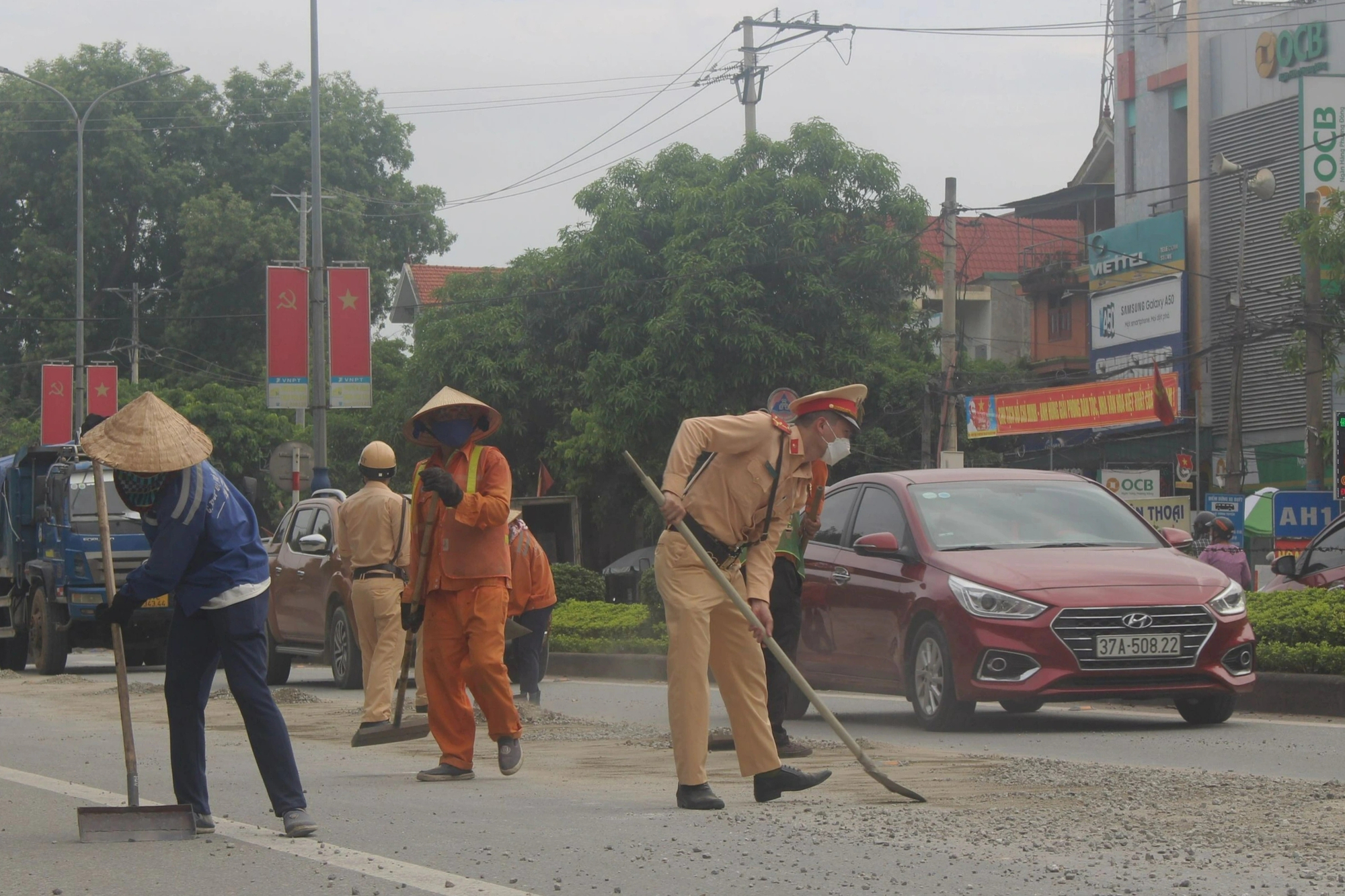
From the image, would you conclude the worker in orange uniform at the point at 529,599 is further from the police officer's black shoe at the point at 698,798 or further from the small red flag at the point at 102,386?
the small red flag at the point at 102,386

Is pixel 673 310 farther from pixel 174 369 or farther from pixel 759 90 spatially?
pixel 174 369

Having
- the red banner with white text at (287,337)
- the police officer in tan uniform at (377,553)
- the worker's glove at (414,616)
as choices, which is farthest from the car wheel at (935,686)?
the red banner with white text at (287,337)

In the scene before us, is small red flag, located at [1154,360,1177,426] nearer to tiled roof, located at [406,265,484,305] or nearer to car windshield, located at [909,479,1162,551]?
car windshield, located at [909,479,1162,551]

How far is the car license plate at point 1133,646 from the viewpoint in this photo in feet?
32.8

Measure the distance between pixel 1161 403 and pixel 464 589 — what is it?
28480 millimetres

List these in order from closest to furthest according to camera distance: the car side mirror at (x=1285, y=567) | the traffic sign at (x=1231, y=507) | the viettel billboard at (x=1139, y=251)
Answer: the car side mirror at (x=1285, y=567), the traffic sign at (x=1231, y=507), the viettel billboard at (x=1139, y=251)

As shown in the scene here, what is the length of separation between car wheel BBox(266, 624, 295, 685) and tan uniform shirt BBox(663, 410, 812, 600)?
1127cm

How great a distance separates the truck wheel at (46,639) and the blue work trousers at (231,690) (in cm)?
1398

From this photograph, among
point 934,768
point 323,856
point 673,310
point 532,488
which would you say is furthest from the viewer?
point 532,488

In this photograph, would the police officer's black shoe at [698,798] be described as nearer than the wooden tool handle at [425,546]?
Yes

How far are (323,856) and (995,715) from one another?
266 inches

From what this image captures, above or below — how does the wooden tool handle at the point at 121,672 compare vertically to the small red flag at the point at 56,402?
below

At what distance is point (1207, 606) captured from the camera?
10172 millimetres

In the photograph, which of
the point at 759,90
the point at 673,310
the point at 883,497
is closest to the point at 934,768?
the point at 883,497
